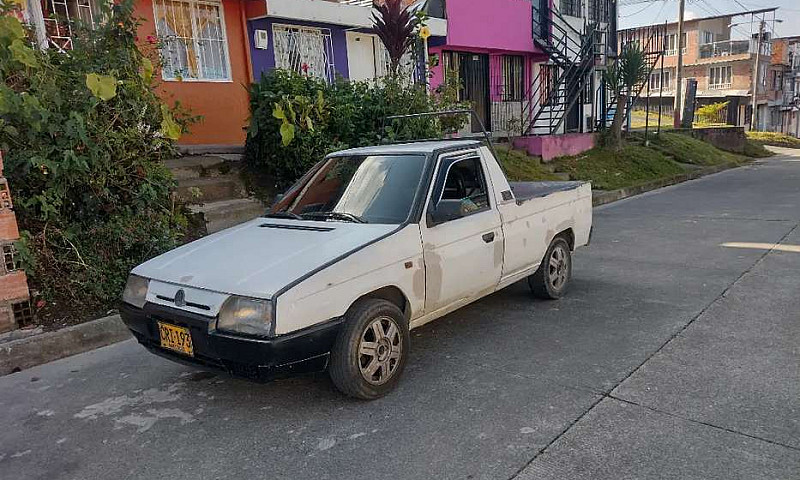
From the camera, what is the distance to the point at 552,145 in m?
15.6

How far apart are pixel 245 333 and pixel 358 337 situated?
2.25 feet

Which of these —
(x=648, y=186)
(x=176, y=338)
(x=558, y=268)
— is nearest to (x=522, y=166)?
(x=648, y=186)

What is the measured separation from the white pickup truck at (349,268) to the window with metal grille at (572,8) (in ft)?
55.1

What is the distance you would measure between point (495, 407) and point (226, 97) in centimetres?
931

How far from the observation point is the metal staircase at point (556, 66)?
17625mm

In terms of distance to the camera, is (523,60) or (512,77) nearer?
(512,77)

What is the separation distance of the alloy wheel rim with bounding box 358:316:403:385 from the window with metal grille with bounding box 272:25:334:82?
9.08 metres

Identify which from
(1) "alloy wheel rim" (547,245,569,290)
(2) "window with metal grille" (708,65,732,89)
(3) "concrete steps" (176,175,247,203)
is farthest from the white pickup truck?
(2) "window with metal grille" (708,65,732,89)

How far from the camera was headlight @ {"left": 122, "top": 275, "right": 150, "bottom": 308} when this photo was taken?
152 inches

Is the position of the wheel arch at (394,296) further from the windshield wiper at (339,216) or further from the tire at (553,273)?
the tire at (553,273)

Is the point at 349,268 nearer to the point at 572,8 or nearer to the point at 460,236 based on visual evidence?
the point at 460,236

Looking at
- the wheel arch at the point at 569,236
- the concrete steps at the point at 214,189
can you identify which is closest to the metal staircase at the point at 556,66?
the concrete steps at the point at 214,189

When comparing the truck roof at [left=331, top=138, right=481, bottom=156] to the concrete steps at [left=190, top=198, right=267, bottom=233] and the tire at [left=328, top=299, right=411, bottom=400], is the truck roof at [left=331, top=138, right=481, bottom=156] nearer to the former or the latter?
the tire at [left=328, top=299, right=411, bottom=400]

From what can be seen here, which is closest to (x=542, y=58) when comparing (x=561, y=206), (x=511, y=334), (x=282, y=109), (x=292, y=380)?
(x=282, y=109)
